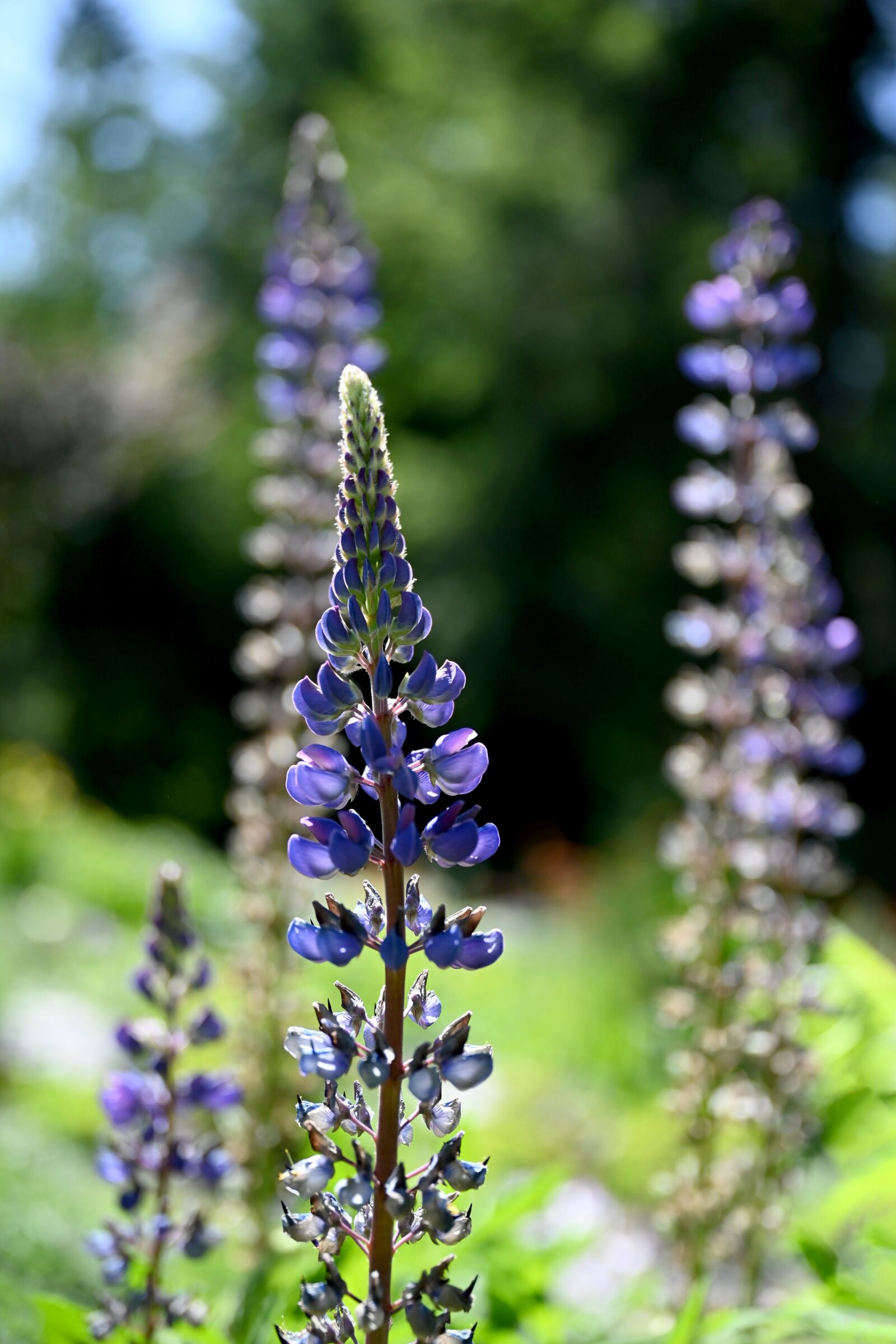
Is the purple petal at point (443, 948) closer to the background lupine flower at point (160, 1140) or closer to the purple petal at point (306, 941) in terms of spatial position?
the purple petal at point (306, 941)

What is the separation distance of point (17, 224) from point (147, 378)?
26.7 feet

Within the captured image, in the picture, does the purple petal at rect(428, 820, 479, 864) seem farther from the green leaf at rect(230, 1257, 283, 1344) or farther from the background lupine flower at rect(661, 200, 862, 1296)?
the background lupine flower at rect(661, 200, 862, 1296)

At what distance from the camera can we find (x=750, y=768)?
257cm

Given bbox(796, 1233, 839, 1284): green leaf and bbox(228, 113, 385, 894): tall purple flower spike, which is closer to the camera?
bbox(796, 1233, 839, 1284): green leaf

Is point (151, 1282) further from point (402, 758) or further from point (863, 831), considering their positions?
point (863, 831)

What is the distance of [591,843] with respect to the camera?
11.6m

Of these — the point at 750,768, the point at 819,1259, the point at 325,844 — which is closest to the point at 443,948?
the point at 325,844

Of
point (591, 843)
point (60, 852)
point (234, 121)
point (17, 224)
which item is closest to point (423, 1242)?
point (60, 852)

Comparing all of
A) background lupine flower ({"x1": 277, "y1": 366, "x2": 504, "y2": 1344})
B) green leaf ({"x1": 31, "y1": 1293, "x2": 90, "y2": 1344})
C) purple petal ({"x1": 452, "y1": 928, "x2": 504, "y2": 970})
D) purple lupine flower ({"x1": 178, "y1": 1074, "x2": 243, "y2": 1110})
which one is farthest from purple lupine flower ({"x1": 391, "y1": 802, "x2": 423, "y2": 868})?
green leaf ({"x1": 31, "y1": 1293, "x2": 90, "y2": 1344})

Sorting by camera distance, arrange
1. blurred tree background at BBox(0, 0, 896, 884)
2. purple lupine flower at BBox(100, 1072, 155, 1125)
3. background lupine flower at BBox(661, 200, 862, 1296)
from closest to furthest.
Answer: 1. purple lupine flower at BBox(100, 1072, 155, 1125)
2. background lupine flower at BBox(661, 200, 862, 1296)
3. blurred tree background at BBox(0, 0, 896, 884)

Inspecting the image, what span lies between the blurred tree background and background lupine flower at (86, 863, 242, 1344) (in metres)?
8.11

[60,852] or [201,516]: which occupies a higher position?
[201,516]

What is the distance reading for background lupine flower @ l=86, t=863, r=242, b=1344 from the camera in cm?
174

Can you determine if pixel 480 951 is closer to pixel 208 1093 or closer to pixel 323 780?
pixel 323 780
